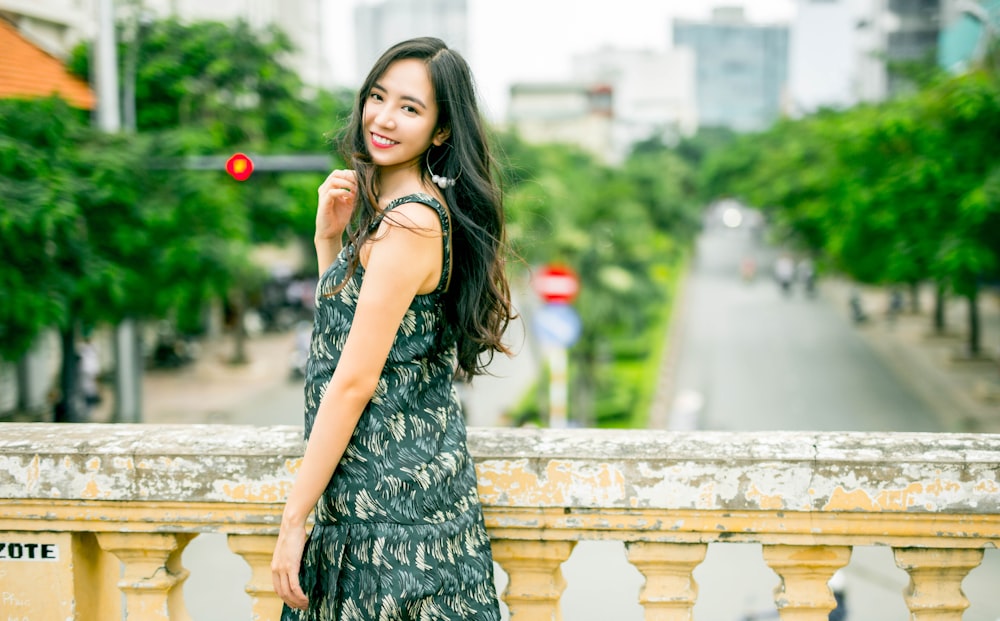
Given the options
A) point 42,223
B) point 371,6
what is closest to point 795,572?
point 42,223

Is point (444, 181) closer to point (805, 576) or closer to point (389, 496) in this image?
point (389, 496)

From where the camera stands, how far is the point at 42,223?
8.63 metres

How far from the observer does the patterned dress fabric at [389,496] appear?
1943 mm

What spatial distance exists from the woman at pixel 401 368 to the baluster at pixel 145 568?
1.63ft

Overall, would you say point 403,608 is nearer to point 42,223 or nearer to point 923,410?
point 42,223

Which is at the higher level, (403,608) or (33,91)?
(33,91)

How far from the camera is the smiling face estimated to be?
197 cm

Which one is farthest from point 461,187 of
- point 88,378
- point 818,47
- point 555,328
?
point 818,47

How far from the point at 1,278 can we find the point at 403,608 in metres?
8.70

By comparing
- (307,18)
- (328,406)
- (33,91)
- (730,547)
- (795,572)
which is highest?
(307,18)

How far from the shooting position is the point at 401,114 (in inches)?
77.7

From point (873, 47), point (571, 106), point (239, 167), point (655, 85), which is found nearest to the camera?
point (239, 167)

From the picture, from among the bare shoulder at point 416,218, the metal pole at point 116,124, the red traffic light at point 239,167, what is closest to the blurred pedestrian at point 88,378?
the metal pole at point 116,124

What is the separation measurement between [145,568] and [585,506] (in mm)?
1149
